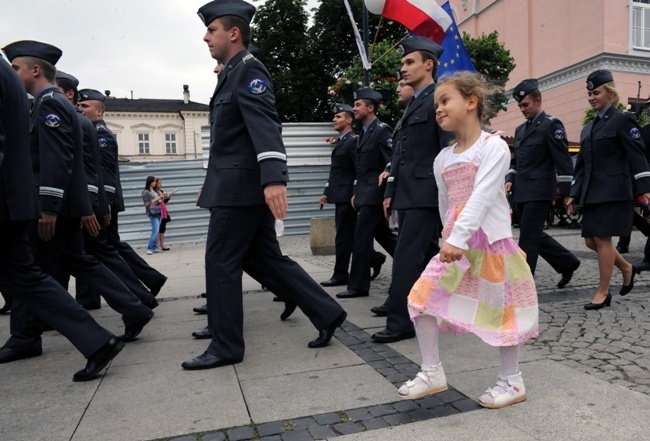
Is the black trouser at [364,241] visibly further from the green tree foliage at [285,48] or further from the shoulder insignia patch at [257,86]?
the green tree foliage at [285,48]

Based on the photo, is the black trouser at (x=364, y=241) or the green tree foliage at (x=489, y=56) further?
the green tree foliage at (x=489, y=56)

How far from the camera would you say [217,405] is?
288 centimetres

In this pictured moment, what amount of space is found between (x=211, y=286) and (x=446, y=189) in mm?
1578

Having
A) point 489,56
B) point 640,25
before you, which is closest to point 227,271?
point 489,56

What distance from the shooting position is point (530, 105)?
5379 mm

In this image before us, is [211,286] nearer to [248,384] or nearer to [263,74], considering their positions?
[248,384]

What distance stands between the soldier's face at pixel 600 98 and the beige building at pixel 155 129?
64908 millimetres

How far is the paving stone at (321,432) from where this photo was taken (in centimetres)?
247

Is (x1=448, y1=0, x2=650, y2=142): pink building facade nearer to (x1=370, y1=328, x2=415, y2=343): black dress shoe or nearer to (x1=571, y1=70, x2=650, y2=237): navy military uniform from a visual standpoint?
(x1=571, y1=70, x2=650, y2=237): navy military uniform

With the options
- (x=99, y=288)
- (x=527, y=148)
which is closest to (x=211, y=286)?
(x=99, y=288)

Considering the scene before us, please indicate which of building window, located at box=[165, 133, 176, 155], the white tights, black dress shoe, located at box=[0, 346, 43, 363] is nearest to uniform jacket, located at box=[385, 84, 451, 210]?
the white tights

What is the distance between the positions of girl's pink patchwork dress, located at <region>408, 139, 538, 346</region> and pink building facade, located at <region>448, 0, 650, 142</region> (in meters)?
21.0

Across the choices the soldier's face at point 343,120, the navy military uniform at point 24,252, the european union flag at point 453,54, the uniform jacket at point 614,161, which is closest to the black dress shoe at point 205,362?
the navy military uniform at point 24,252

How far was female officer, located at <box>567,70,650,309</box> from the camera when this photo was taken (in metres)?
4.95
